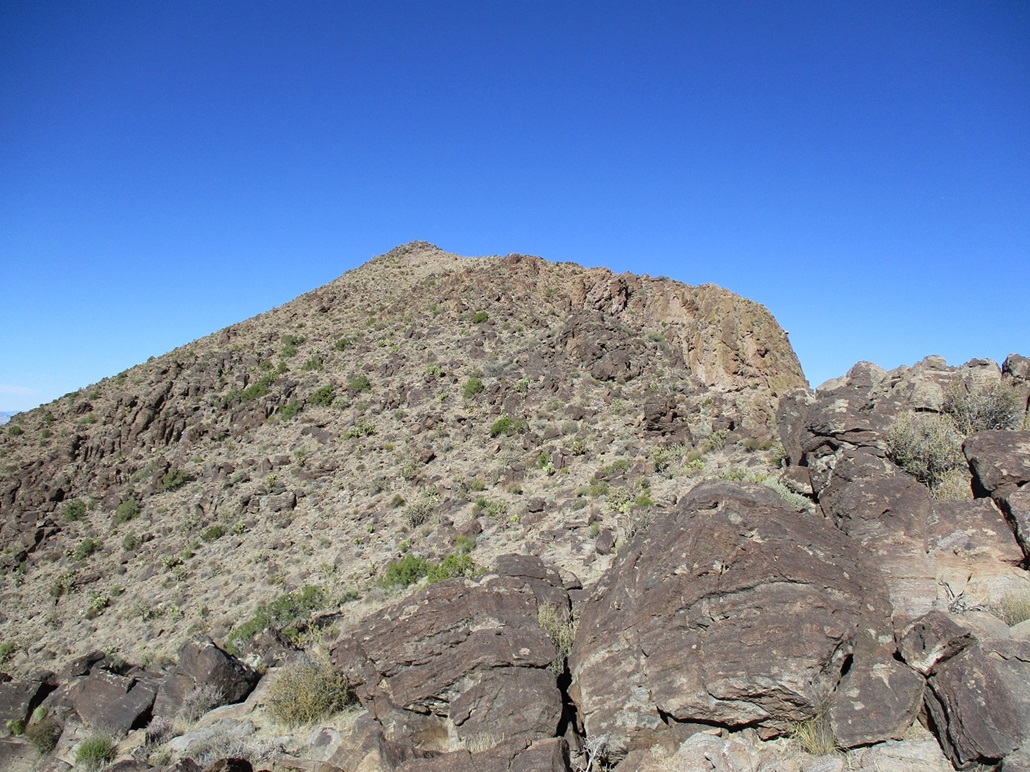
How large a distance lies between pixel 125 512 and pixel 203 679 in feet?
63.2

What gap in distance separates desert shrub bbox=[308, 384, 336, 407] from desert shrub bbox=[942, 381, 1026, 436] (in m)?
29.8

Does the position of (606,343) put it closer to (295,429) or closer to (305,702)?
(295,429)

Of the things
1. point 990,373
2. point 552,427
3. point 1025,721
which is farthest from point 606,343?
point 1025,721

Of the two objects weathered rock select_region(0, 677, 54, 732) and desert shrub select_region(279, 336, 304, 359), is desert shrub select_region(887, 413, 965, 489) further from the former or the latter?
desert shrub select_region(279, 336, 304, 359)

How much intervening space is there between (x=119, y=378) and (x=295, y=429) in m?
18.9

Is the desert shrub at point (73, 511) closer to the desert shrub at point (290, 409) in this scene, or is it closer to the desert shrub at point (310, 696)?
the desert shrub at point (290, 409)

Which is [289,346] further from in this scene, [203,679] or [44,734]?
[203,679]

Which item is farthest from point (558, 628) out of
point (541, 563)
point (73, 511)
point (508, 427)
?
point (73, 511)

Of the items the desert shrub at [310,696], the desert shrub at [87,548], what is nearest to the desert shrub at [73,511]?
the desert shrub at [87,548]

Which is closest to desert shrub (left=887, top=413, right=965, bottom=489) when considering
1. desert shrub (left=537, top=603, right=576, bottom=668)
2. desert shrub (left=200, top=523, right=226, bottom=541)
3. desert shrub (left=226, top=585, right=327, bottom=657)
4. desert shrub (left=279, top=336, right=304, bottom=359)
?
desert shrub (left=537, top=603, right=576, bottom=668)

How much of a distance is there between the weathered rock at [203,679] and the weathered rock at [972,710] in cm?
1294

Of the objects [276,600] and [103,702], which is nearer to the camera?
[103,702]

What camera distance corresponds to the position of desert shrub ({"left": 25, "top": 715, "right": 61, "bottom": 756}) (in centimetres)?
1316

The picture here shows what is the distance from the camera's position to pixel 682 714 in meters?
7.76
